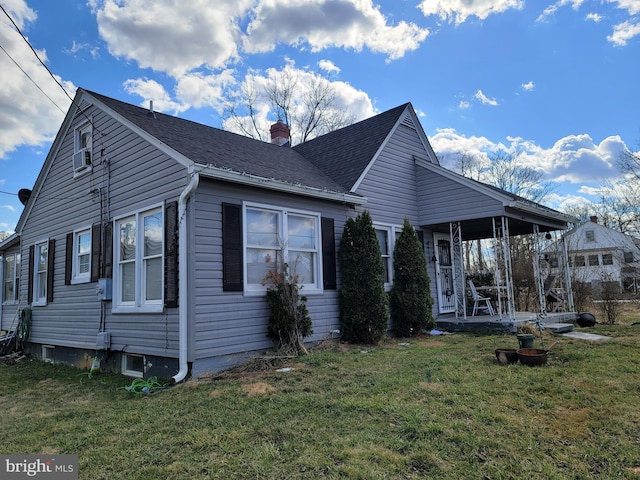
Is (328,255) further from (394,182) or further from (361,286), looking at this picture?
(394,182)

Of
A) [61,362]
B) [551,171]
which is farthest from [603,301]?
[551,171]

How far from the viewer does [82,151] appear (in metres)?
8.54

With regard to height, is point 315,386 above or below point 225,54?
below

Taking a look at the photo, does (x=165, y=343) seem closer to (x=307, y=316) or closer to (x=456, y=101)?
(x=307, y=316)

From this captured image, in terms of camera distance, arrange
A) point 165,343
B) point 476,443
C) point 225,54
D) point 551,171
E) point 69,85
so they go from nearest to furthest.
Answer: point 476,443
point 165,343
point 69,85
point 225,54
point 551,171

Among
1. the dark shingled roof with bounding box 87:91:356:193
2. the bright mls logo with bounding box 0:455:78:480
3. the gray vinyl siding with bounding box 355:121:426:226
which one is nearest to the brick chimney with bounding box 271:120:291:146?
the dark shingled roof with bounding box 87:91:356:193

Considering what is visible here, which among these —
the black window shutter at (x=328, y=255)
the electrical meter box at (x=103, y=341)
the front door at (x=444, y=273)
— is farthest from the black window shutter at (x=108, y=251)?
the front door at (x=444, y=273)

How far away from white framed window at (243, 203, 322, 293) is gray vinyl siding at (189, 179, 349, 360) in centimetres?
27

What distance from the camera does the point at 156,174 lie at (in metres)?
6.72

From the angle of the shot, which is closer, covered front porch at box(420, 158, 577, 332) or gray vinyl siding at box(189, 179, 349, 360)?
gray vinyl siding at box(189, 179, 349, 360)

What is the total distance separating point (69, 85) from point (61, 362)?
19.2 feet

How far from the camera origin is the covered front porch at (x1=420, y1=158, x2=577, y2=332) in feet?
29.3

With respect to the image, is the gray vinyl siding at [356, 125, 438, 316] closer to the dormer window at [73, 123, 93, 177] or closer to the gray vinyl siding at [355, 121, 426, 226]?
the gray vinyl siding at [355, 121, 426, 226]

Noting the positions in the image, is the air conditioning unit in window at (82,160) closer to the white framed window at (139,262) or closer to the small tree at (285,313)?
the white framed window at (139,262)
